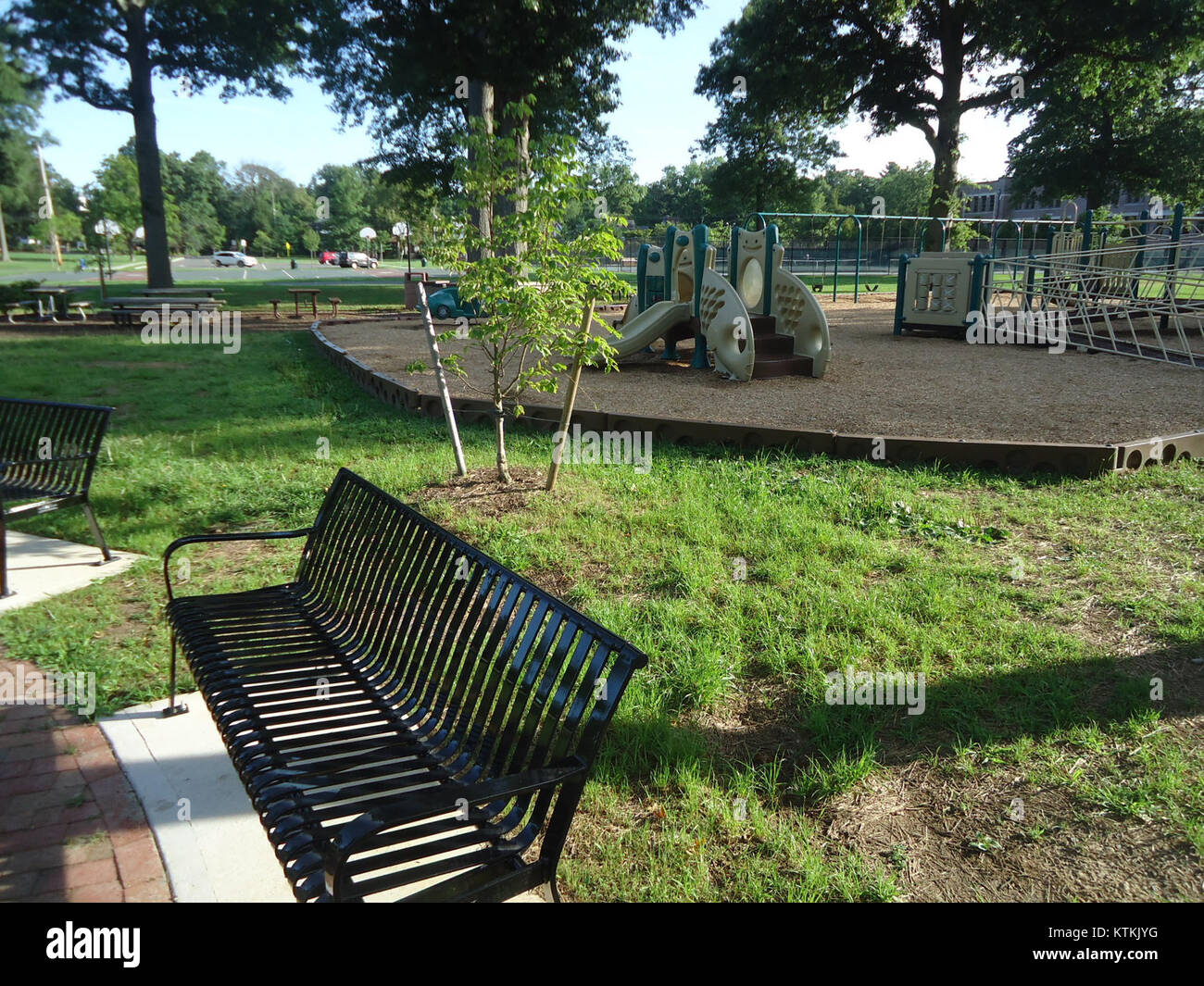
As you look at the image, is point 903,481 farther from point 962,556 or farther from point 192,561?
point 192,561

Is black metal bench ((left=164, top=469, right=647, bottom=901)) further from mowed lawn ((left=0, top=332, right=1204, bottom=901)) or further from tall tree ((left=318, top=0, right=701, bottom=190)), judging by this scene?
tall tree ((left=318, top=0, right=701, bottom=190))

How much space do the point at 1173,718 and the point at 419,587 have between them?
2.89 meters

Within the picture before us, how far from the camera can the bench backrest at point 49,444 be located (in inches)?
197

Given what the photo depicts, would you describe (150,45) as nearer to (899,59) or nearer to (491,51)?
(491,51)

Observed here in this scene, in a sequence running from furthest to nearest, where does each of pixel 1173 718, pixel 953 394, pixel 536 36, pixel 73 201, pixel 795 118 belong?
1. pixel 73 201
2. pixel 795 118
3. pixel 536 36
4. pixel 953 394
5. pixel 1173 718

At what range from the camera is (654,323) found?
38.4ft

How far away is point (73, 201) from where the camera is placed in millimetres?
66312

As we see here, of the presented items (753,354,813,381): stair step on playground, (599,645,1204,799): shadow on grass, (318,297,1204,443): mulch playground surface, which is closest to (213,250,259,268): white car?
(318,297,1204,443): mulch playground surface

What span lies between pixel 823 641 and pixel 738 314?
24.0 feet

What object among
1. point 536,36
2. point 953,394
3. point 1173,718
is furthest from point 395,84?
point 1173,718

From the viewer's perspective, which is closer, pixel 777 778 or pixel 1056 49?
pixel 777 778

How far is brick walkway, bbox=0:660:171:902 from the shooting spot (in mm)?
2389

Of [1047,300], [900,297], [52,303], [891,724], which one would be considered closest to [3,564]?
[891,724]

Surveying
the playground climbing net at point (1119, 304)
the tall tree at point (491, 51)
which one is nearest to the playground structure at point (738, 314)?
the playground climbing net at point (1119, 304)
